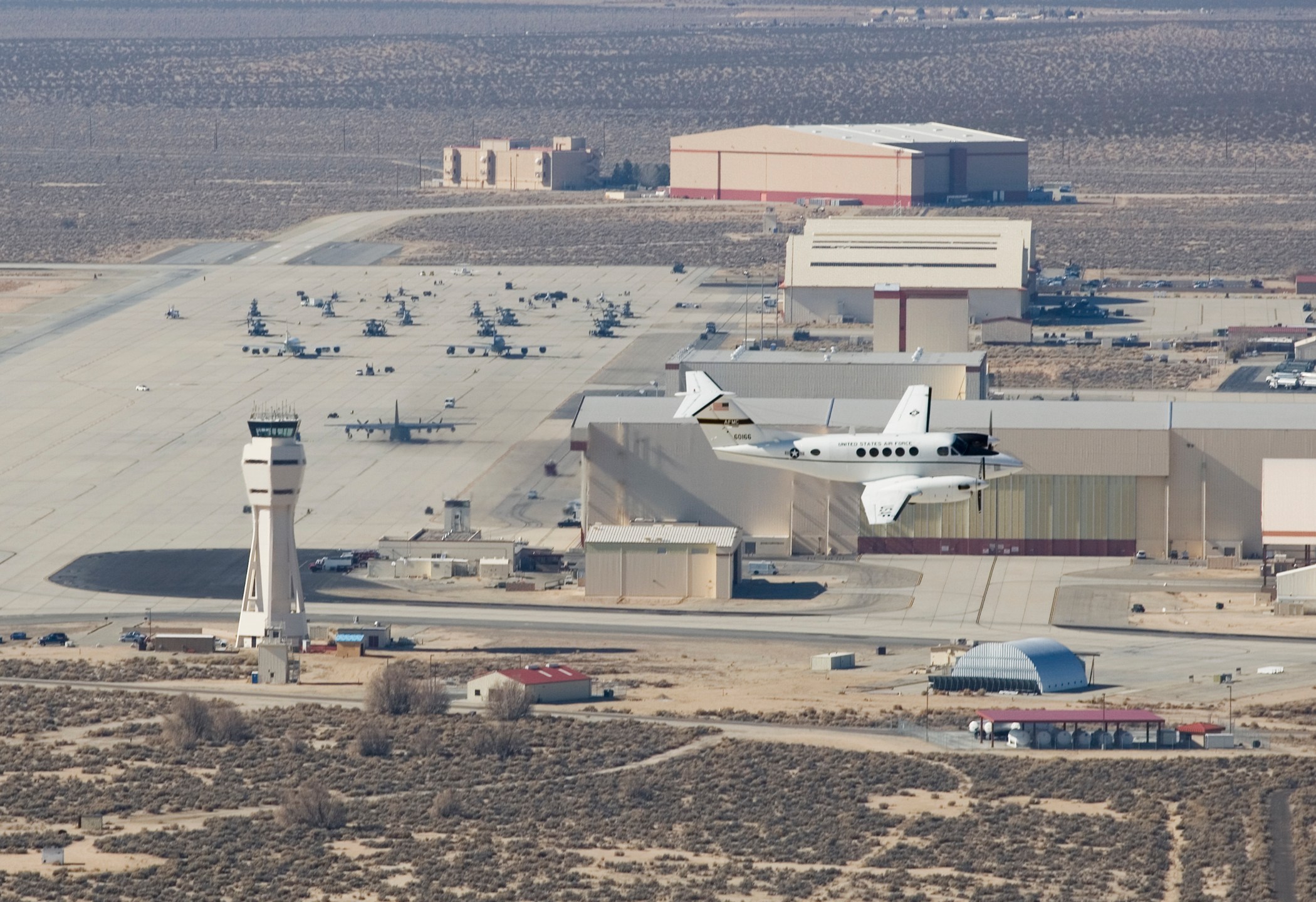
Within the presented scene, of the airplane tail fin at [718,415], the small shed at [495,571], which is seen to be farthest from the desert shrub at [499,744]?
the small shed at [495,571]

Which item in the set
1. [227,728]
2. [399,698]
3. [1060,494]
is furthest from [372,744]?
[1060,494]

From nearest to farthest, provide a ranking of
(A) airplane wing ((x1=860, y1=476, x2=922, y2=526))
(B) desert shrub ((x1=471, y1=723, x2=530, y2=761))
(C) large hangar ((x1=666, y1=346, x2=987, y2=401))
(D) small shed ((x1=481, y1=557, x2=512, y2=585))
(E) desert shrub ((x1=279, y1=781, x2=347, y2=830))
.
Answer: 1. (E) desert shrub ((x1=279, y1=781, x2=347, y2=830))
2. (B) desert shrub ((x1=471, y1=723, x2=530, y2=761))
3. (A) airplane wing ((x1=860, y1=476, x2=922, y2=526))
4. (D) small shed ((x1=481, y1=557, x2=512, y2=585))
5. (C) large hangar ((x1=666, y1=346, x2=987, y2=401))

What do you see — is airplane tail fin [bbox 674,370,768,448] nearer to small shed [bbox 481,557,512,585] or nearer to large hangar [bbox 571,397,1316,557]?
small shed [bbox 481,557,512,585]

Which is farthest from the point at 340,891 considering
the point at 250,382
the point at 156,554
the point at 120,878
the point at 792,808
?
the point at 250,382

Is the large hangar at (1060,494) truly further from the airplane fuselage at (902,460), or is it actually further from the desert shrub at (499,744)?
the desert shrub at (499,744)

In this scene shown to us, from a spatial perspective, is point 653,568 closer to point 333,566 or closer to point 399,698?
point 333,566

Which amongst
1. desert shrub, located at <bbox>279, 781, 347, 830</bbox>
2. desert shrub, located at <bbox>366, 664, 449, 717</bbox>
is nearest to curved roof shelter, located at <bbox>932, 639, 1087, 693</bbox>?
desert shrub, located at <bbox>366, 664, 449, 717</bbox>

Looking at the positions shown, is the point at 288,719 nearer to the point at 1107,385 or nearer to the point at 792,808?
the point at 792,808
